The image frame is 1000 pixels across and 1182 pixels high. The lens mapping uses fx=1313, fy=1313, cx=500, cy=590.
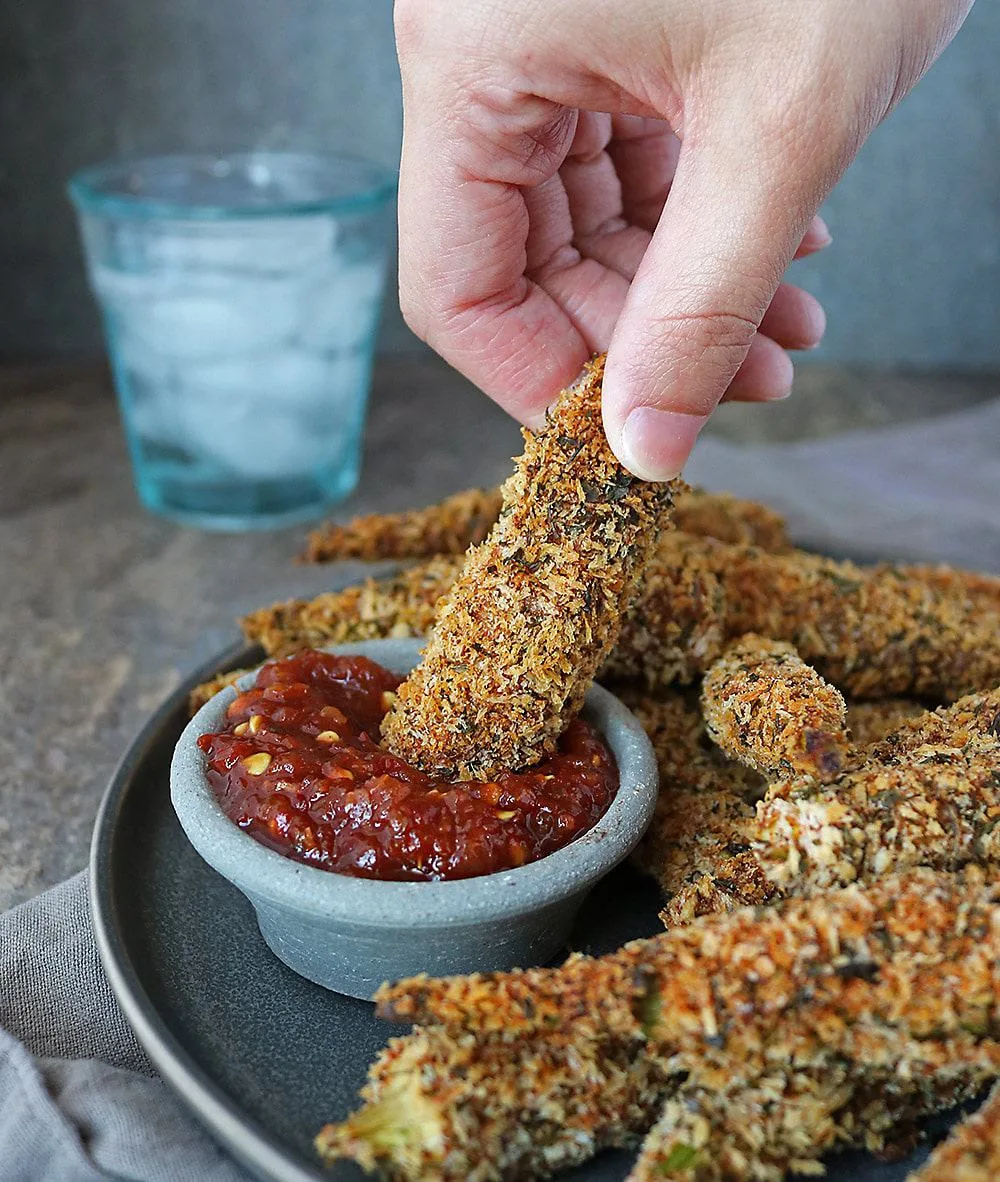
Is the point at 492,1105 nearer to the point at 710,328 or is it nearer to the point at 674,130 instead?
the point at 710,328

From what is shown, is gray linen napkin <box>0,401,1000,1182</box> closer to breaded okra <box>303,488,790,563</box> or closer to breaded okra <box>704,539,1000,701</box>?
breaded okra <box>303,488,790,563</box>

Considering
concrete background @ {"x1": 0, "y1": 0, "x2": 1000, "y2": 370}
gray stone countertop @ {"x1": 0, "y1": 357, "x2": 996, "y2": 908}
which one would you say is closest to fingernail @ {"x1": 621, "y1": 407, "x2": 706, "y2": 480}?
gray stone countertop @ {"x1": 0, "y1": 357, "x2": 996, "y2": 908}

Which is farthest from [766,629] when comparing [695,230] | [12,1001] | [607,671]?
[12,1001]

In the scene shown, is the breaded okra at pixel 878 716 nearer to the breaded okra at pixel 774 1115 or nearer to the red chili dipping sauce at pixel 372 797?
the red chili dipping sauce at pixel 372 797

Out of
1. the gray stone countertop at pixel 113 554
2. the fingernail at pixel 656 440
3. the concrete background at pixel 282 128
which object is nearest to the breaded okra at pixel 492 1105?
the fingernail at pixel 656 440

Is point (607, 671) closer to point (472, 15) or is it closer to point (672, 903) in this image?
point (672, 903)

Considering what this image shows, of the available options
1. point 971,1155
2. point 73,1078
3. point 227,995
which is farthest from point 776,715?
point 73,1078
